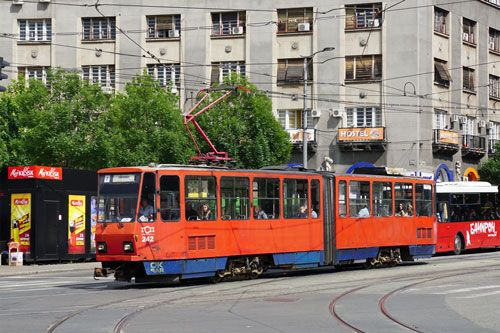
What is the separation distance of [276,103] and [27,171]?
842 inches

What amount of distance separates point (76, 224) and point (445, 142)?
25161 millimetres

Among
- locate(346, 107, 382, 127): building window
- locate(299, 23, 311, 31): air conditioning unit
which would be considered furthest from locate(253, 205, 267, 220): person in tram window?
locate(299, 23, 311, 31): air conditioning unit

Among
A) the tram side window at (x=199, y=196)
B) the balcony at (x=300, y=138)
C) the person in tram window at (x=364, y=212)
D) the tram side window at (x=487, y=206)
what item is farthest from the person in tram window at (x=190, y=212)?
the balcony at (x=300, y=138)

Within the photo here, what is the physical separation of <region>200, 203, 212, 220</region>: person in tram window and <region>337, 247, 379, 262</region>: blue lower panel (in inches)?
217

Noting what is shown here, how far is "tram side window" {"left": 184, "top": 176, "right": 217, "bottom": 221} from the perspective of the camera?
20812 mm

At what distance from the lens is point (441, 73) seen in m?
50.9

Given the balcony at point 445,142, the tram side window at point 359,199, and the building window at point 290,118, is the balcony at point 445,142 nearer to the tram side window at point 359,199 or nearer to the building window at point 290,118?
the building window at point 290,118

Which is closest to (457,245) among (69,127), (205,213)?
(69,127)

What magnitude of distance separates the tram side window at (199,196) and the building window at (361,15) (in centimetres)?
3039

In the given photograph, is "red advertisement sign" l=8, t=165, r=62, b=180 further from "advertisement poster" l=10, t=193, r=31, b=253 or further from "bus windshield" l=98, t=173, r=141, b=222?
"bus windshield" l=98, t=173, r=141, b=222

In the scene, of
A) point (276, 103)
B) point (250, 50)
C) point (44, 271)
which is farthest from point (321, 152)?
point (44, 271)

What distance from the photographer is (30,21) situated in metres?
53.4

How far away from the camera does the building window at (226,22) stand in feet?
169

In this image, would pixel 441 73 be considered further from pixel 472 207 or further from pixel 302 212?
pixel 302 212
